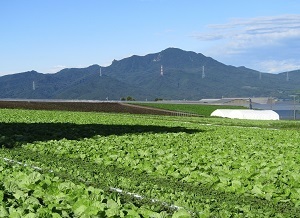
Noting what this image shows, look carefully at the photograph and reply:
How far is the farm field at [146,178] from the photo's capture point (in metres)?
10.9

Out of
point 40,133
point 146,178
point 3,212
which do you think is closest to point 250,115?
point 40,133

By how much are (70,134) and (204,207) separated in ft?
67.4

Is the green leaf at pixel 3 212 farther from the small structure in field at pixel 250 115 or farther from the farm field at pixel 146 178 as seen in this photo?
the small structure in field at pixel 250 115

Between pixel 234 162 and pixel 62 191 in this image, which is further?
pixel 234 162

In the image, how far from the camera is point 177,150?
73.9ft

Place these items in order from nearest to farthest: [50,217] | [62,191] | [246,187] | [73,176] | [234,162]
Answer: [50,217] < [62,191] < [246,187] < [73,176] < [234,162]

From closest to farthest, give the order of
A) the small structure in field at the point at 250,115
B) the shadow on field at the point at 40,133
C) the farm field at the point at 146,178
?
the farm field at the point at 146,178 < the shadow on field at the point at 40,133 < the small structure in field at the point at 250,115

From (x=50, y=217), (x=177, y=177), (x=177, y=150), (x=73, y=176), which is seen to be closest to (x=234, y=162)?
(x=177, y=177)

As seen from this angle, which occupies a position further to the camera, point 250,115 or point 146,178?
point 250,115

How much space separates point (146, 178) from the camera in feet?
56.7

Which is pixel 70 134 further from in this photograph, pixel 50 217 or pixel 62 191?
pixel 50 217

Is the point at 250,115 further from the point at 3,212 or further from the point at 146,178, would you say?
the point at 3,212

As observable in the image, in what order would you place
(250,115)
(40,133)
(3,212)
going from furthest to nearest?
(250,115)
(40,133)
(3,212)

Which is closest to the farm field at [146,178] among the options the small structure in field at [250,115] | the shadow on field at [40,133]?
the shadow on field at [40,133]
